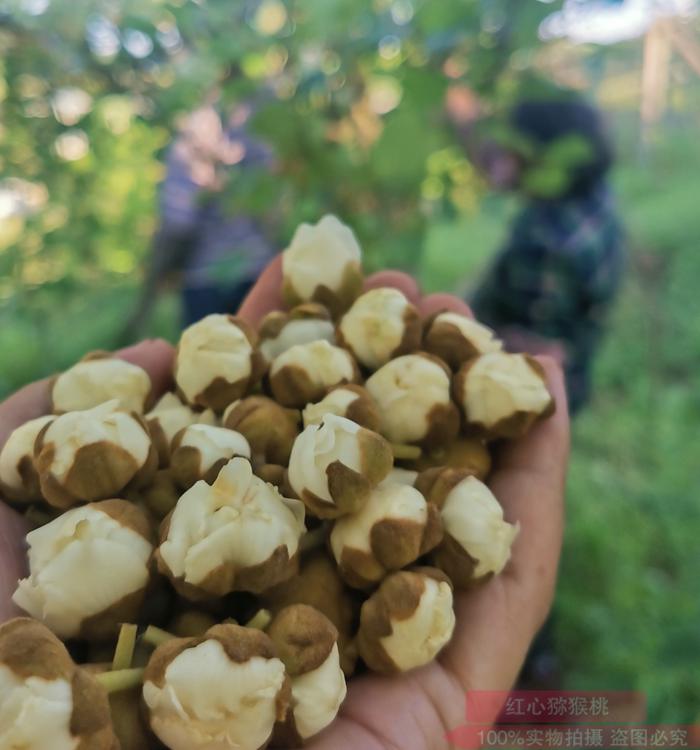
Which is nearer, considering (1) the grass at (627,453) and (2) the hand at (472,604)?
(2) the hand at (472,604)

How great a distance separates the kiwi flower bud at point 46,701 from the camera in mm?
422

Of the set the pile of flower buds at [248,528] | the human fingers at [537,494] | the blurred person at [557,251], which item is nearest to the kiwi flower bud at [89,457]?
the pile of flower buds at [248,528]

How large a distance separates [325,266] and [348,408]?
0.24m

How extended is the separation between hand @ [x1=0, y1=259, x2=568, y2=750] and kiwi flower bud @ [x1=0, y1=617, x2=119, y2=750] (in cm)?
14

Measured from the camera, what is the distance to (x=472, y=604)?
2.17 ft

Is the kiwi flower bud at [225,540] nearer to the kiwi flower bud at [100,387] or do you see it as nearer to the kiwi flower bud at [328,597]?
the kiwi flower bud at [328,597]

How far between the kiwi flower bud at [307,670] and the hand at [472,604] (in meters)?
0.03

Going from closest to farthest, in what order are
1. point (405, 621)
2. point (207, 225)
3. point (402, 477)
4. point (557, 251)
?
point (405, 621) < point (402, 477) < point (557, 251) < point (207, 225)

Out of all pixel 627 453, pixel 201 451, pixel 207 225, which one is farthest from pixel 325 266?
pixel 627 453

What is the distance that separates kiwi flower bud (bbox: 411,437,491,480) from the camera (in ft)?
2.27

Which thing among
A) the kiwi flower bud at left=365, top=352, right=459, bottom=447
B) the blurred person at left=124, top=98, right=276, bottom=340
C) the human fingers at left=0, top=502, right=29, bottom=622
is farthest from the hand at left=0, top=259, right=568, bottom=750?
the blurred person at left=124, top=98, right=276, bottom=340

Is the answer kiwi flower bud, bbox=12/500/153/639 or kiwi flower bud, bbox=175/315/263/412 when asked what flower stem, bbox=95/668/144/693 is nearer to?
kiwi flower bud, bbox=12/500/153/639

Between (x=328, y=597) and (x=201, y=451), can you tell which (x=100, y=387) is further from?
(x=328, y=597)

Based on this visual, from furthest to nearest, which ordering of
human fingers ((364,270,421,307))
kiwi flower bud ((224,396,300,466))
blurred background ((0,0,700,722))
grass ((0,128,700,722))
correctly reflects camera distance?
grass ((0,128,700,722)) → blurred background ((0,0,700,722)) → human fingers ((364,270,421,307)) → kiwi flower bud ((224,396,300,466))
